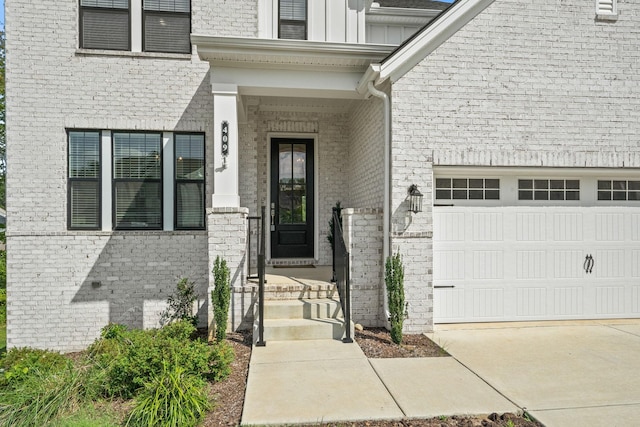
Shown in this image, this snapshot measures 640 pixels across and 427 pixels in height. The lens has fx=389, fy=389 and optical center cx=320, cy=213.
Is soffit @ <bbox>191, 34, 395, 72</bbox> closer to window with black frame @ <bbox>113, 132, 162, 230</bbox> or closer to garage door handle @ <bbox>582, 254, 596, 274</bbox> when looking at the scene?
window with black frame @ <bbox>113, 132, 162, 230</bbox>

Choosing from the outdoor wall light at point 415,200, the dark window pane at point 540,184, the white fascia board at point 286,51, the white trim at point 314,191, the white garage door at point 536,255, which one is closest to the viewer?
the white fascia board at point 286,51

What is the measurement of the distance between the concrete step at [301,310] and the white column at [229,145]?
1.65m

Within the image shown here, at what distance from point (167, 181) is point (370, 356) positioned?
15.4 ft

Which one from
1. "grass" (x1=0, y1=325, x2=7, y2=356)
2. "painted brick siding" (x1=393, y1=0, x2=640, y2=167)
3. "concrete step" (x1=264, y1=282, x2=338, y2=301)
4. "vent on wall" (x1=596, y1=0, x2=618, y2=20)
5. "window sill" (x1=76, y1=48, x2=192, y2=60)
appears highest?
"vent on wall" (x1=596, y1=0, x2=618, y2=20)

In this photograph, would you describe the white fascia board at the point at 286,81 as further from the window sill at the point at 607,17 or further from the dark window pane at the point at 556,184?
the window sill at the point at 607,17

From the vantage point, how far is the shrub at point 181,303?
6668mm

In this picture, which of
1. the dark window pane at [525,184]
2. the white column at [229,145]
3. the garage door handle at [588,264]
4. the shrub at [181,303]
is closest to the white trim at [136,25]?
the white column at [229,145]

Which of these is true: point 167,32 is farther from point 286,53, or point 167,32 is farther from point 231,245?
point 231,245

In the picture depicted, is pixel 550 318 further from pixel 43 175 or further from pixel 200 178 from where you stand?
pixel 43 175

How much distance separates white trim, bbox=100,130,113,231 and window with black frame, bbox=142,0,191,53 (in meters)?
1.83

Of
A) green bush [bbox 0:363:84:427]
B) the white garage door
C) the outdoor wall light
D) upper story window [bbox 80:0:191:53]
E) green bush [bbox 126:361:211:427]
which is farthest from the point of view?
upper story window [bbox 80:0:191:53]

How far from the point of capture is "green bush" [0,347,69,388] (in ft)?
13.7

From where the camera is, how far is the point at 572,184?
6449 mm

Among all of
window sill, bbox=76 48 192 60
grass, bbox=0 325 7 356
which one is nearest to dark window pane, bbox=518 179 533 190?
window sill, bbox=76 48 192 60
